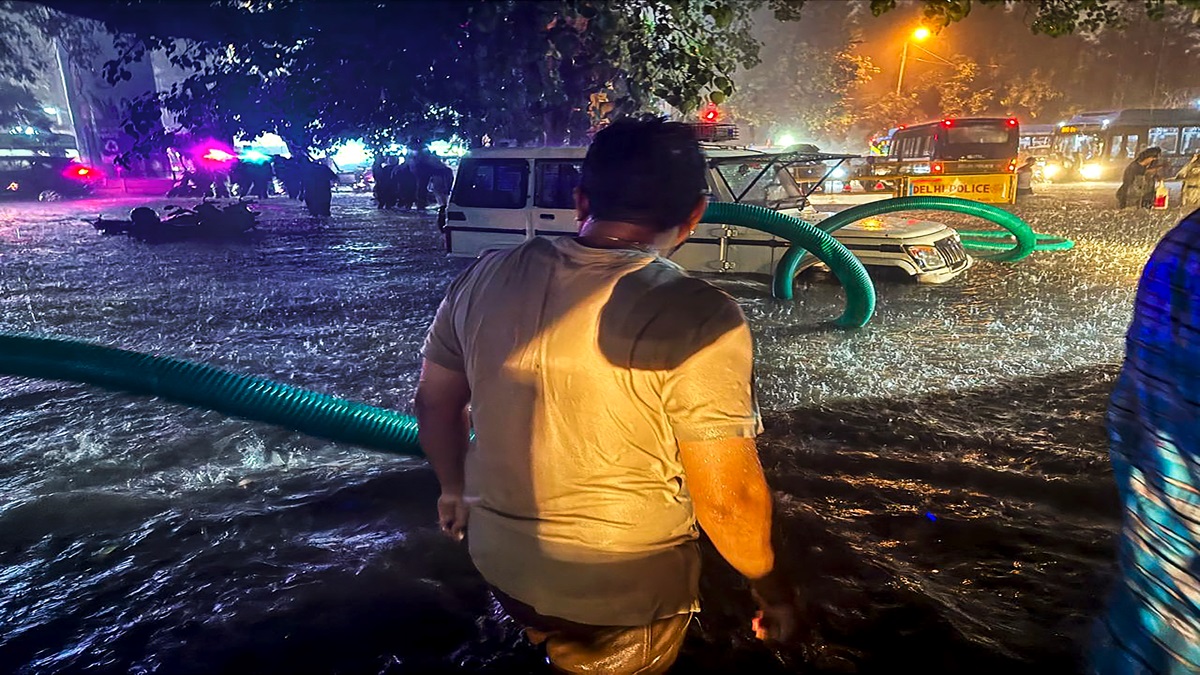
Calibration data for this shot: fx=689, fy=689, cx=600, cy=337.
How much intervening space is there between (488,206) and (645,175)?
8.49 m

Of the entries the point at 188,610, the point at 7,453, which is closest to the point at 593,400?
the point at 188,610

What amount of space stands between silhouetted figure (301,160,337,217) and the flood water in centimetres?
1345

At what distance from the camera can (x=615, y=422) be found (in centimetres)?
151

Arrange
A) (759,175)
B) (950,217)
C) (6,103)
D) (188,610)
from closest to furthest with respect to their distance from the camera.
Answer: (188,610) < (759,175) < (950,217) < (6,103)

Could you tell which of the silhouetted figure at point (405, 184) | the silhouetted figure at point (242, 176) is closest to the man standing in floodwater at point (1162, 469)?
the silhouetted figure at point (405, 184)

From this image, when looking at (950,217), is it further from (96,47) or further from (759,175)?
(96,47)

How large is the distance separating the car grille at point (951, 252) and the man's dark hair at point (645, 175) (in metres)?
7.99

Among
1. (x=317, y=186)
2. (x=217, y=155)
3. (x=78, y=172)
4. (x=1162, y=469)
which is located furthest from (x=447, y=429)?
(x=78, y=172)

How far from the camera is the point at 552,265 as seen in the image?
154 centimetres

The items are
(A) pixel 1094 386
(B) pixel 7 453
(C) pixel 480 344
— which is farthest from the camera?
(A) pixel 1094 386

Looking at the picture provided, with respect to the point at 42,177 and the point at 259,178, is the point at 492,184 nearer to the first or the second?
the point at 259,178

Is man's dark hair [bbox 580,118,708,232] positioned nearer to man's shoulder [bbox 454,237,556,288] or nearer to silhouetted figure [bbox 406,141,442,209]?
man's shoulder [bbox 454,237,556,288]

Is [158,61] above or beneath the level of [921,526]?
above

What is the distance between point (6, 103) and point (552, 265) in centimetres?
5952
